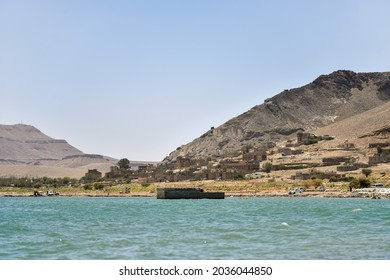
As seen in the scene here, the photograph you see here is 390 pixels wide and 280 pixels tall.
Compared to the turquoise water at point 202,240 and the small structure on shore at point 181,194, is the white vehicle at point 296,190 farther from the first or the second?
the turquoise water at point 202,240

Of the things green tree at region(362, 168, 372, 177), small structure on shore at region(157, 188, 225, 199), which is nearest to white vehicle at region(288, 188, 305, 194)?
small structure on shore at region(157, 188, 225, 199)

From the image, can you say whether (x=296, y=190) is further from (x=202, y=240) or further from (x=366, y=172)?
(x=202, y=240)

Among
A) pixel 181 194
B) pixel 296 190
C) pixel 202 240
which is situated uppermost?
pixel 296 190

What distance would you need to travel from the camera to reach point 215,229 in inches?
2046

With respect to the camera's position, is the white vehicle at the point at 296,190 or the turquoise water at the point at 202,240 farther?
the white vehicle at the point at 296,190

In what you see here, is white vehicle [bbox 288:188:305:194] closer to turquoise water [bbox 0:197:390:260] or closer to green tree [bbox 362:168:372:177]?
green tree [bbox 362:168:372:177]

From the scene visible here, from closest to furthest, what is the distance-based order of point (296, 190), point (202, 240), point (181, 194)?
point (202, 240) < point (296, 190) < point (181, 194)

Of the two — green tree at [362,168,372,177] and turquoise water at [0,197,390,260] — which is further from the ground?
green tree at [362,168,372,177]

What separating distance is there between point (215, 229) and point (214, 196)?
317ft

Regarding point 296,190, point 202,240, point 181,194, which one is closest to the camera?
point 202,240

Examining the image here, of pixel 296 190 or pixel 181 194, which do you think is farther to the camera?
pixel 181 194

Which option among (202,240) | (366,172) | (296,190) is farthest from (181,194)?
(202,240)

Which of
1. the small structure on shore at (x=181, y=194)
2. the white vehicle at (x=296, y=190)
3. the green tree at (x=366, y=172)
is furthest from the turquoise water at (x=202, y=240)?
the green tree at (x=366, y=172)
